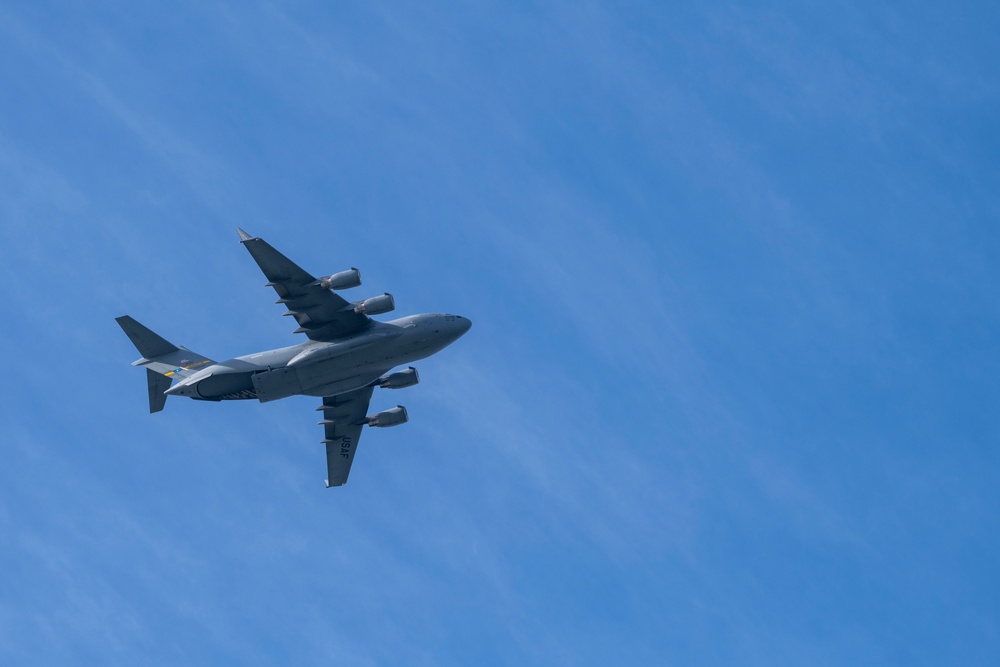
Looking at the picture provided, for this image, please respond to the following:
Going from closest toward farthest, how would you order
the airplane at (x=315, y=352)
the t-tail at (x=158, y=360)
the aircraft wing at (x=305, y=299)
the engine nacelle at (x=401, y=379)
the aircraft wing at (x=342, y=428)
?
the aircraft wing at (x=305, y=299) < the airplane at (x=315, y=352) < the t-tail at (x=158, y=360) < the engine nacelle at (x=401, y=379) < the aircraft wing at (x=342, y=428)

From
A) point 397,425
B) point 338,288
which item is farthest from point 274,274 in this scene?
point 397,425

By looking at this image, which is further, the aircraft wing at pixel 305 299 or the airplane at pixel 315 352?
the airplane at pixel 315 352

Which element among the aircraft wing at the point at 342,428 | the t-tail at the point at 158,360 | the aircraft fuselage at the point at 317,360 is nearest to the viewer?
the aircraft fuselage at the point at 317,360

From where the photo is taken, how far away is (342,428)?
76938 mm

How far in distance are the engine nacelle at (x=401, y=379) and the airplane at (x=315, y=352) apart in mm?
3309

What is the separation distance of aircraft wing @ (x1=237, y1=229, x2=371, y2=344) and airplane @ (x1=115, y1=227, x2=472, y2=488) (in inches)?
2.1

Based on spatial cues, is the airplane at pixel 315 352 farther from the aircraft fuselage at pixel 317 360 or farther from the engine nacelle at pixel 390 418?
the engine nacelle at pixel 390 418

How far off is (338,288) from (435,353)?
6.75 meters

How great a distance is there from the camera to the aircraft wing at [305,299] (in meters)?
64.6

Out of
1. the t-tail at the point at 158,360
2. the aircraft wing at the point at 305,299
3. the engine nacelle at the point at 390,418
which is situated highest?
the engine nacelle at the point at 390,418

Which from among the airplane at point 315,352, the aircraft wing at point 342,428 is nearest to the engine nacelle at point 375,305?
the airplane at point 315,352

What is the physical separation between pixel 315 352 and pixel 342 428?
438 inches

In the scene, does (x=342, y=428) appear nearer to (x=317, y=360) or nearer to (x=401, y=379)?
(x=401, y=379)

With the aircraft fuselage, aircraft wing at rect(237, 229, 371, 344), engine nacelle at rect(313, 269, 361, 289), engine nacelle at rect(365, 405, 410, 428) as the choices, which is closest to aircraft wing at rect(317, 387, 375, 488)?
engine nacelle at rect(365, 405, 410, 428)
